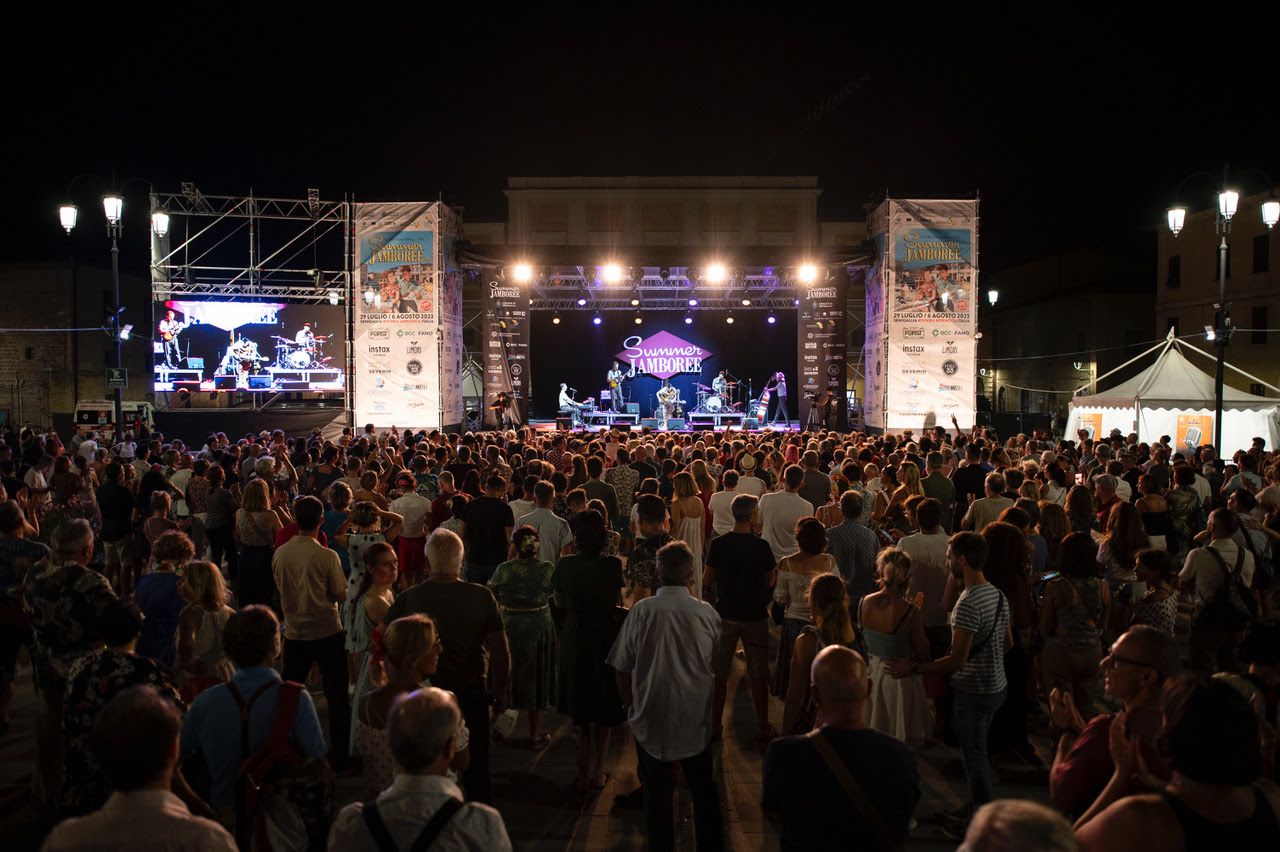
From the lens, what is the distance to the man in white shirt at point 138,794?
2.06m

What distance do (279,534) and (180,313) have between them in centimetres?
1820

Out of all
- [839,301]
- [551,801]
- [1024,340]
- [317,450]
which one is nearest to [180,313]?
[317,450]

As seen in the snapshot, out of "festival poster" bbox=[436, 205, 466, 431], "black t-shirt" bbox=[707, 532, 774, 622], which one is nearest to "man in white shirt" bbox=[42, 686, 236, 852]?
"black t-shirt" bbox=[707, 532, 774, 622]

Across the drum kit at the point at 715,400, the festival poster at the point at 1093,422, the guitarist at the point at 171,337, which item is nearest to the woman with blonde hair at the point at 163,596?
the guitarist at the point at 171,337

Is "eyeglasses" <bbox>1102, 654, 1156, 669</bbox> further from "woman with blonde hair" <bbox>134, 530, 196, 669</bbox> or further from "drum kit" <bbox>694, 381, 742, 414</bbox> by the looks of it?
"drum kit" <bbox>694, 381, 742, 414</bbox>

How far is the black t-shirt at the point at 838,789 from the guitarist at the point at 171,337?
2271 cm

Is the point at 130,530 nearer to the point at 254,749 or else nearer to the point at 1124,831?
the point at 254,749

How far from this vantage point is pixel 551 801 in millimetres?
4859

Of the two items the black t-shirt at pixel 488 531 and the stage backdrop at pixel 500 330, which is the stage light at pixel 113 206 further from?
the black t-shirt at pixel 488 531

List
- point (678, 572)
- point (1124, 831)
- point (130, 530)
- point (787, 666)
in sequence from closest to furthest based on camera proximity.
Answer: point (1124, 831)
point (678, 572)
point (787, 666)
point (130, 530)

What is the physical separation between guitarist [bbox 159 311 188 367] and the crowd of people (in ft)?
45.8

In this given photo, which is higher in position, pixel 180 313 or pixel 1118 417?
pixel 180 313

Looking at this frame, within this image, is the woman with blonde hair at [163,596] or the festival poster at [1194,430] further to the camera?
the festival poster at [1194,430]

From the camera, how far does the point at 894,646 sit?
435 cm
